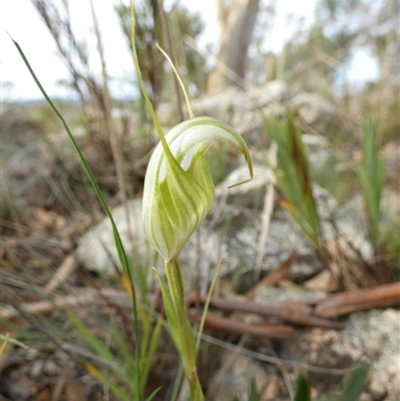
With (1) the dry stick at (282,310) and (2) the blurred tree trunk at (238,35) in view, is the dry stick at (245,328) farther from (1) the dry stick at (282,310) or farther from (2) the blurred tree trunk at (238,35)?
(2) the blurred tree trunk at (238,35)

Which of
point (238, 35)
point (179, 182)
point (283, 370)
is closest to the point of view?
point (179, 182)

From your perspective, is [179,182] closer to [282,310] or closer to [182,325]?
[182,325]

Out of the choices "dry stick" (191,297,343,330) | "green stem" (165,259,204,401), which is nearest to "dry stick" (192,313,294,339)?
"dry stick" (191,297,343,330)

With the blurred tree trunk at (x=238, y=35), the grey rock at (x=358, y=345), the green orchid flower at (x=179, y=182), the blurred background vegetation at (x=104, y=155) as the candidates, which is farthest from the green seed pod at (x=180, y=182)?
the blurred tree trunk at (x=238, y=35)

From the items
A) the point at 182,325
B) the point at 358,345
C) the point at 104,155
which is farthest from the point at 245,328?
the point at 104,155

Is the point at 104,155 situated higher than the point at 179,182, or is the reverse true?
the point at 104,155

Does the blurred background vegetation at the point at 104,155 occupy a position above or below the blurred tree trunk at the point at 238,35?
below
